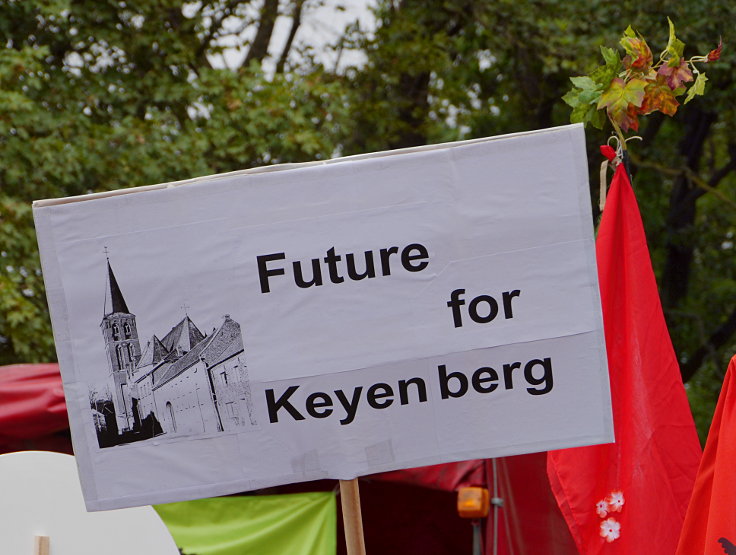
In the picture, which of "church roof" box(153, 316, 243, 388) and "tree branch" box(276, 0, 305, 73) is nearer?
"church roof" box(153, 316, 243, 388)

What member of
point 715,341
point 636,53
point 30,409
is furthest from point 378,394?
point 715,341

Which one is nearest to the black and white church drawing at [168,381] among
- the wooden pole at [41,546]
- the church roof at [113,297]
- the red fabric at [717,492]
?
the church roof at [113,297]

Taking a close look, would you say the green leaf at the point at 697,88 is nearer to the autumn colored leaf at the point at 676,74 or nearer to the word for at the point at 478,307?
the autumn colored leaf at the point at 676,74

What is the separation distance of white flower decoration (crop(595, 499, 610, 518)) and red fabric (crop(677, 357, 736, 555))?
0.46 metres

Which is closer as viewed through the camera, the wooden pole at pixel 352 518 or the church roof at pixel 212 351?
the church roof at pixel 212 351

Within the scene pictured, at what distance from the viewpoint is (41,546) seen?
329 centimetres

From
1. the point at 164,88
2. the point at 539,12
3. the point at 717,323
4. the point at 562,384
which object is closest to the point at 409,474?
the point at 562,384

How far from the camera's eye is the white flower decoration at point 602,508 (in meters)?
3.33

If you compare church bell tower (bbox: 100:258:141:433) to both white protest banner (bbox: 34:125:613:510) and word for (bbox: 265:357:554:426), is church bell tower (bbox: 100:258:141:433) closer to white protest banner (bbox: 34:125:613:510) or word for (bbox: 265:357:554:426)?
white protest banner (bbox: 34:125:613:510)

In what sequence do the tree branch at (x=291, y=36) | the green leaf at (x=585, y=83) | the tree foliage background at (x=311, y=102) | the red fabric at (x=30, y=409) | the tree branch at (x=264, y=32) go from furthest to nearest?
the tree branch at (x=291, y=36) → the tree branch at (x=264, y=32) → the tree foliage background at (x=311, y=102) → the red fabric at (x=30, y=409) → the green leaf at (x=585, y=83)

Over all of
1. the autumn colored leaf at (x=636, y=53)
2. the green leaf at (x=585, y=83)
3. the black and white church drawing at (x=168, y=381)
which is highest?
the autumn colored leaf at (x=636, y=53)

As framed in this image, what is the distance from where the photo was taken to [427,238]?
2.66 m

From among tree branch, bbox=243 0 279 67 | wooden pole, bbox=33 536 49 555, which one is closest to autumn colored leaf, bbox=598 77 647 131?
wooden pole, bbox=33 536 49 555

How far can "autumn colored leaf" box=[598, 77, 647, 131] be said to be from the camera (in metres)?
3.29
